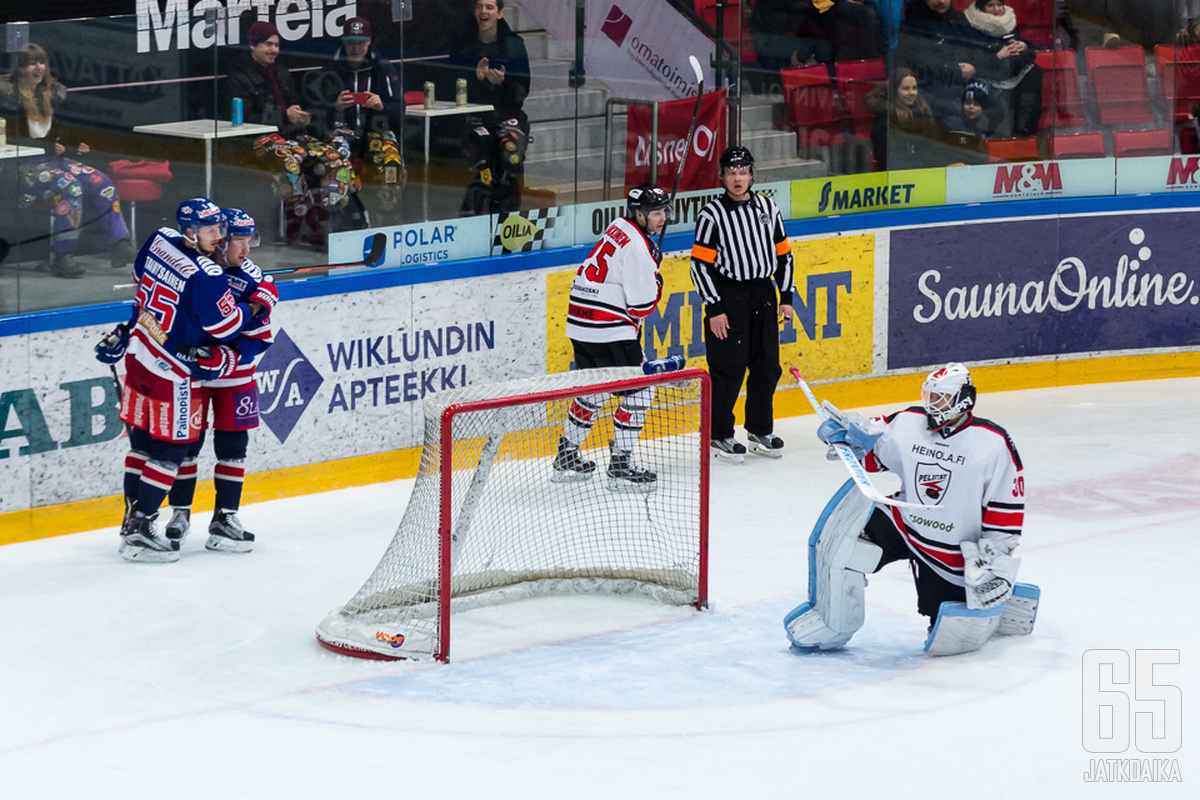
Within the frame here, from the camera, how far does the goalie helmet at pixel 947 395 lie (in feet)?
17.5

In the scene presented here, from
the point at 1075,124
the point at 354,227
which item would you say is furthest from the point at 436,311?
the point at 1075,124

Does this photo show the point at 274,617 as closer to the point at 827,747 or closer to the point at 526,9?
the point at 827,747

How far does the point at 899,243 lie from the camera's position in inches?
361

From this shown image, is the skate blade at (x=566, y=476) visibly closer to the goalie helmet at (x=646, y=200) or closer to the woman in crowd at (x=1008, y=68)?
the goalie helmet at (x=646, y=200)

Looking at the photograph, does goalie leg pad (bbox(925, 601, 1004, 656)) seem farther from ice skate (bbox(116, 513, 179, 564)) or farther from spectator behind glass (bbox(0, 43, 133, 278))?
spectator behind glass (bbox(0, 43, 133, 278))

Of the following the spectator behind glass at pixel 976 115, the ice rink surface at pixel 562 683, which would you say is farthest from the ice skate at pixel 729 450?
the spectator behind glass at pixel 976 115

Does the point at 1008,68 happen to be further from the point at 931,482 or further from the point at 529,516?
the point at 931,482

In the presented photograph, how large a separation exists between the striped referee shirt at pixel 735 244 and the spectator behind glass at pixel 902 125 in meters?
1.54

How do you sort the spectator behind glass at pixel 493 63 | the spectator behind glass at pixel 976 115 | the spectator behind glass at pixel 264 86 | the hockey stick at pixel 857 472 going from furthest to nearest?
1. the spectator behind glass at pixel 976 115
2. the spectator behind glass at pixel 493 63
3. the spectator behind glass at pixel 264 86
4. the hockey stick at pixel 857 472

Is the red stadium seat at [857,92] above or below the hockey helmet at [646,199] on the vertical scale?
above

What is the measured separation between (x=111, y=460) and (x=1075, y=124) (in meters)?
5.56

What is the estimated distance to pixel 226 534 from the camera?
22.0 ft

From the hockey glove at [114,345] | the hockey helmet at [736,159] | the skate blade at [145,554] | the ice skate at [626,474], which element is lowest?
the skate blade at [145,554]

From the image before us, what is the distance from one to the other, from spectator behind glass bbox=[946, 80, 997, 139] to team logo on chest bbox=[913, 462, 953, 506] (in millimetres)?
4532
